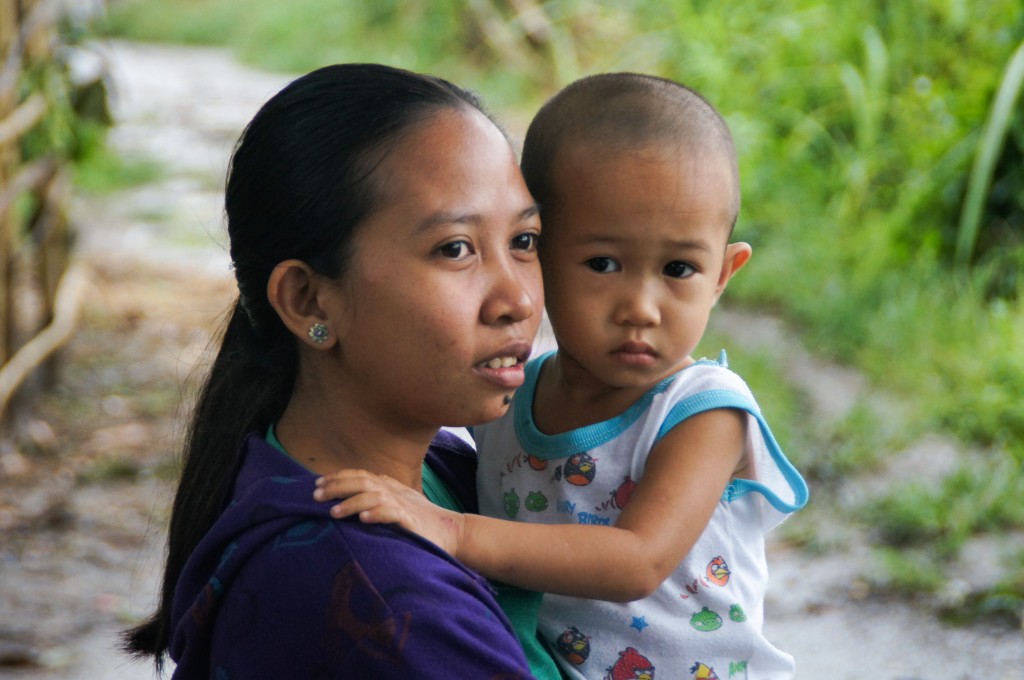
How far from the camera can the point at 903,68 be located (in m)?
6.33

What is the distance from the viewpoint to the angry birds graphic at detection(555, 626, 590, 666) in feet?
6.20

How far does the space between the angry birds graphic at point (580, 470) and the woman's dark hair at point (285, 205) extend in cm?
44

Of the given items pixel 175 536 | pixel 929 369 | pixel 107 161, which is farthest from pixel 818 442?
pixel 107 161

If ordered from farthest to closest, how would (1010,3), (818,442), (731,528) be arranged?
(1010,3) → (818,442) → (731,528)

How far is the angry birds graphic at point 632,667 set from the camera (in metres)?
1.86

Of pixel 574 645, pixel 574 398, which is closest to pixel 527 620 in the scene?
pixel 574 645

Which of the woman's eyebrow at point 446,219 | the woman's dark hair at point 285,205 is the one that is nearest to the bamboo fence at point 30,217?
the woman's dark hair at point 285,205

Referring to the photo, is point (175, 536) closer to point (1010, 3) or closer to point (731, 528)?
point (731, 528)

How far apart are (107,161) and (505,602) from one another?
794 centimetres

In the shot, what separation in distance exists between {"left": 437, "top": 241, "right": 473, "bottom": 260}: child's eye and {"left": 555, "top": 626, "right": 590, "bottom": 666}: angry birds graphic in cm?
63

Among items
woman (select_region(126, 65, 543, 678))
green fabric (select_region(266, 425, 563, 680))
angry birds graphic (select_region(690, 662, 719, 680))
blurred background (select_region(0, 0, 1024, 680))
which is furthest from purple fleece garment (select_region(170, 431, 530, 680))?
blurred background (select_region(0, 0, 1024, 680))

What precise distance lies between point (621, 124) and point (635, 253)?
0.19 m

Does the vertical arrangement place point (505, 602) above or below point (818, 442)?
below

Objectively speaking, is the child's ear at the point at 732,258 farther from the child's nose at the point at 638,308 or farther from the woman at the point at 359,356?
the woman at the point at 359,356
